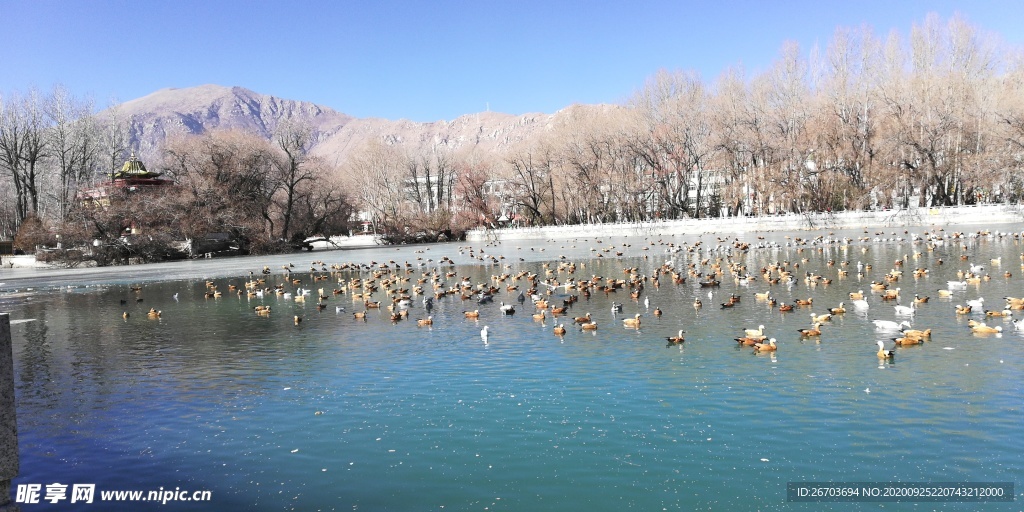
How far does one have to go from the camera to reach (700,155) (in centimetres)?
7081

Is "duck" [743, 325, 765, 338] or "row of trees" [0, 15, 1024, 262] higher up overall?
"row of trees" [0, 15, 1024, 262]

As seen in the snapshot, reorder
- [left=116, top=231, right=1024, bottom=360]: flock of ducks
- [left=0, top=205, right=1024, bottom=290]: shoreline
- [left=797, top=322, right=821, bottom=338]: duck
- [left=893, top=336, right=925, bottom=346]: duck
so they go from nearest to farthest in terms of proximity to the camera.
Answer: [left=893, top=336, right=925, bottom=346]: duck
[left=797, top=322, right=821, bottom=338]: duck
[left=116, top=231, right=1024, bottom=360]: flock of ducks
[left=0, top=205, right=1024, bottom=290]: shoreline

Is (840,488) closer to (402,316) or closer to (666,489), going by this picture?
(666,489)

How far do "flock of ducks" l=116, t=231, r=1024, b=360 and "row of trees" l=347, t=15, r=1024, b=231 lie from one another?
2593cm

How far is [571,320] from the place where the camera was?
56.2ft

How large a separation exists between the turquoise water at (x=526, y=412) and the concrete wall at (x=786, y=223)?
4219 centimetres

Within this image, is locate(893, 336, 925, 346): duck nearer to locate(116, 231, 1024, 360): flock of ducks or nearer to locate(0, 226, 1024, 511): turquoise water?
locate(116, 231, 1024, 360): flock of ducks

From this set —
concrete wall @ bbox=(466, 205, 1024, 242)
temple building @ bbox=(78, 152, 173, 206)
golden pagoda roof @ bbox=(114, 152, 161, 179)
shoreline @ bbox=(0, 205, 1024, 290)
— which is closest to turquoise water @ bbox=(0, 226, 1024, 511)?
shoreline @ bbox=(0, 205, 1024, 290)

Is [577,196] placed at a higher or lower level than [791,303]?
higher

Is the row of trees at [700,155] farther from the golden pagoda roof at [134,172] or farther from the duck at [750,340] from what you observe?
the duck at [750,340]

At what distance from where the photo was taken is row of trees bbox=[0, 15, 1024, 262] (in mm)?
60219

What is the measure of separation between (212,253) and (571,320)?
52229 mm

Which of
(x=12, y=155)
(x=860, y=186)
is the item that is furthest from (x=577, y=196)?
(x=12, y=155)

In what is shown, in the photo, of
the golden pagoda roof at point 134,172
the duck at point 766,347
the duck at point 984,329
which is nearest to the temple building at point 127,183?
the golden pagoda roof at point 134,172
